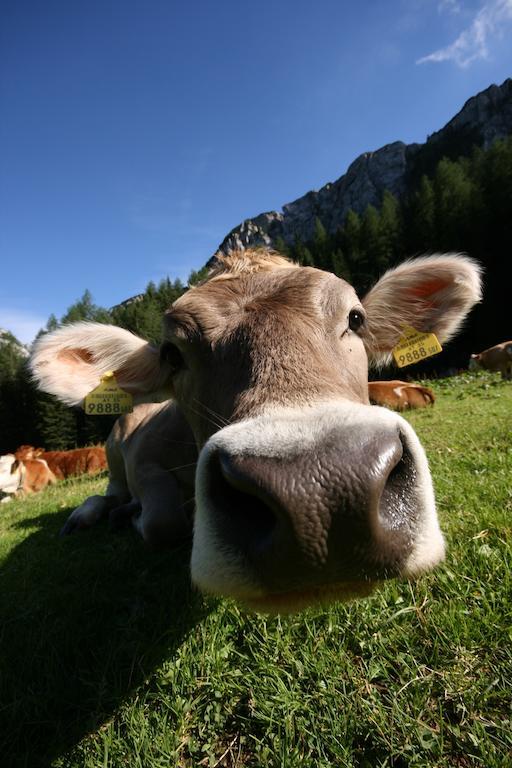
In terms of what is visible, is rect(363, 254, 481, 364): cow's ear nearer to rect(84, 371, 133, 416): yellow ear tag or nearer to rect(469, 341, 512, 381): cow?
rect(84, 371, 133, 416): yellow ear tag

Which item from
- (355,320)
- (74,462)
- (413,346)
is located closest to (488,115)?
(74,462)

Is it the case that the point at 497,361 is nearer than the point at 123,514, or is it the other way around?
the point at 123,514

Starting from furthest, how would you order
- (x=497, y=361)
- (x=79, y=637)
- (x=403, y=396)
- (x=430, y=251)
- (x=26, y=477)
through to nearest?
(x=430, y=251) < (x=497, y=361) < (x=26, y=477) < (x=403, y=396) < (x=79, y=637)

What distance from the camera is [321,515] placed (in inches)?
43.5

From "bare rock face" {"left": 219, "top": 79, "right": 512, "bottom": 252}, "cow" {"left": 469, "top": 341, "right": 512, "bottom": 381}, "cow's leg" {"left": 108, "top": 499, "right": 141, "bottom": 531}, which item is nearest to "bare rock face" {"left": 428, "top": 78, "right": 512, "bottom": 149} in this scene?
"bare rock face" {"left": 219, "top": 79, "right": 512, "bottom": 252}

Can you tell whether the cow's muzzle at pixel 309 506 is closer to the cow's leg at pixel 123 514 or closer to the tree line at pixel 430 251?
the cow's leg at pixel 123 514

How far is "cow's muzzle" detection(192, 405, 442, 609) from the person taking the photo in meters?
1.10

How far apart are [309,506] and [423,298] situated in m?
3.18

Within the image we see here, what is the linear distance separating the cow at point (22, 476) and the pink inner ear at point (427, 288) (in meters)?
15.2

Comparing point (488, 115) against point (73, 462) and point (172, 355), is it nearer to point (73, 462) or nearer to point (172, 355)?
point (73, 462)

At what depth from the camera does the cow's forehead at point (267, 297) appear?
7.10 ft

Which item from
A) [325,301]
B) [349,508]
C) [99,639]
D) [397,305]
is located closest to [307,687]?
[349,508]

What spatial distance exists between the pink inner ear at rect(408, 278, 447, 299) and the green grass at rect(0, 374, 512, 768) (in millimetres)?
2028

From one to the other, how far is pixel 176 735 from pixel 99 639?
77 centimetres
